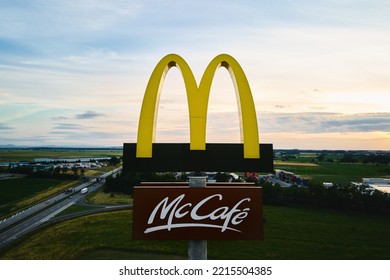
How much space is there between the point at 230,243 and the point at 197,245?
17.6m

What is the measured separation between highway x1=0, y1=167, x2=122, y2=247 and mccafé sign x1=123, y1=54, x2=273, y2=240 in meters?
24.1

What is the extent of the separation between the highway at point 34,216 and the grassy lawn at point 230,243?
224 centimetres

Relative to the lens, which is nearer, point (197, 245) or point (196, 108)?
point (196, 108)

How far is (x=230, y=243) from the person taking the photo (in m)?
27.6

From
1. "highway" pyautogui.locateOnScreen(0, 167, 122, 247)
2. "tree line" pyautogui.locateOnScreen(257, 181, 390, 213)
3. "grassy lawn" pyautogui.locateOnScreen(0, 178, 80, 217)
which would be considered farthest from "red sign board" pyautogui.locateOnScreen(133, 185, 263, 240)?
"grassy lawn" pyautogui.locateOnScreen(0, 178, 80, 217)

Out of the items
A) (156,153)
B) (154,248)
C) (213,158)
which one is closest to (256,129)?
(213,158)

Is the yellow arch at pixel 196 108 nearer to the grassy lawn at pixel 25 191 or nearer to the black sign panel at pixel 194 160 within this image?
the black sign panel at pixel 194 160

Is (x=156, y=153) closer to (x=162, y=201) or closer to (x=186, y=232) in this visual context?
(x=162, y=201)

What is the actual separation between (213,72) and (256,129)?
2956 mm

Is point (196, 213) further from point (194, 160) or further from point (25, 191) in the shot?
point (25, 191)

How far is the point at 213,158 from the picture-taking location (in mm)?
11570

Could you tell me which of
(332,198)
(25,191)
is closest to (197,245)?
(332,198)

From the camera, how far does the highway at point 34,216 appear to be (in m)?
30.3

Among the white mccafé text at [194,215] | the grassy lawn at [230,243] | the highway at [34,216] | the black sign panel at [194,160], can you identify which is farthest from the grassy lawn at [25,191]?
the white mccafé text at [194,215]
